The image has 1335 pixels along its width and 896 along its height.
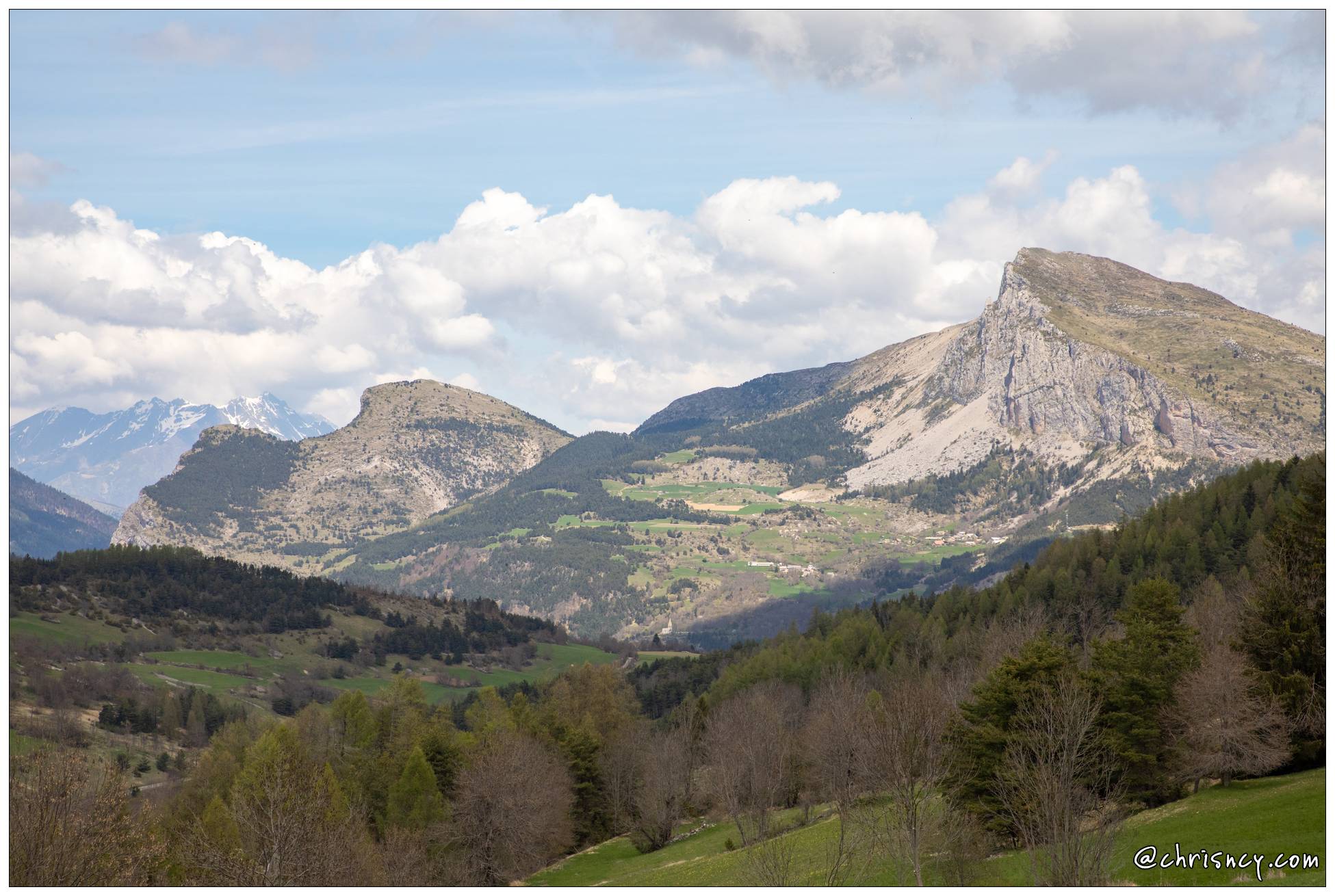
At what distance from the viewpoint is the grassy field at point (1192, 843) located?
117 ft

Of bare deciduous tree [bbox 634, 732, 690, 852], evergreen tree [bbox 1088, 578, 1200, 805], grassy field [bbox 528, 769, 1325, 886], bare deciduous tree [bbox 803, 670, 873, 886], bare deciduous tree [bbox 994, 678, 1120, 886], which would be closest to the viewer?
bare deciduous tree [bbox 994, 678, 1120, 886]

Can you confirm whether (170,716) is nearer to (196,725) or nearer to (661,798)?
(196,725)

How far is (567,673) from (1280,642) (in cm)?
10000

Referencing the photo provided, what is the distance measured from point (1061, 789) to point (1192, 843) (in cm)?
706

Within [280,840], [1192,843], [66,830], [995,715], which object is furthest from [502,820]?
[1192,843]

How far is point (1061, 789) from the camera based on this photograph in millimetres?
37938

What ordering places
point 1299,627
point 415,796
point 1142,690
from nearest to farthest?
point 1299,627, point 1142,690, point 415,796

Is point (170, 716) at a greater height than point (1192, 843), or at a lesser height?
greater

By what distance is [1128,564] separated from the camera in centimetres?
13162

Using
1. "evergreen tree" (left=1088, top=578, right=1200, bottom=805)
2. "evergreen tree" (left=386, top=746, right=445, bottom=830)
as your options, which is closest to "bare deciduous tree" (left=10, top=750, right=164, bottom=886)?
"evergreen tree" (left=1088, top=578, right=1200, bottom=805)

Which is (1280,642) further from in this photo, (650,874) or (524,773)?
(524,773)

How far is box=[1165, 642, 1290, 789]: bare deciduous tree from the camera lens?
51.5 meters

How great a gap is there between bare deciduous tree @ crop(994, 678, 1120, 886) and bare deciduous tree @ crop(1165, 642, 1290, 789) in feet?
16.4

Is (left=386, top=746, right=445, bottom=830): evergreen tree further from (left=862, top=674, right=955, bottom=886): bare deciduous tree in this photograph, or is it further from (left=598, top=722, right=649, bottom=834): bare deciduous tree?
(left=862, top=674, right=955, bottom=886): bare deciduous tree
